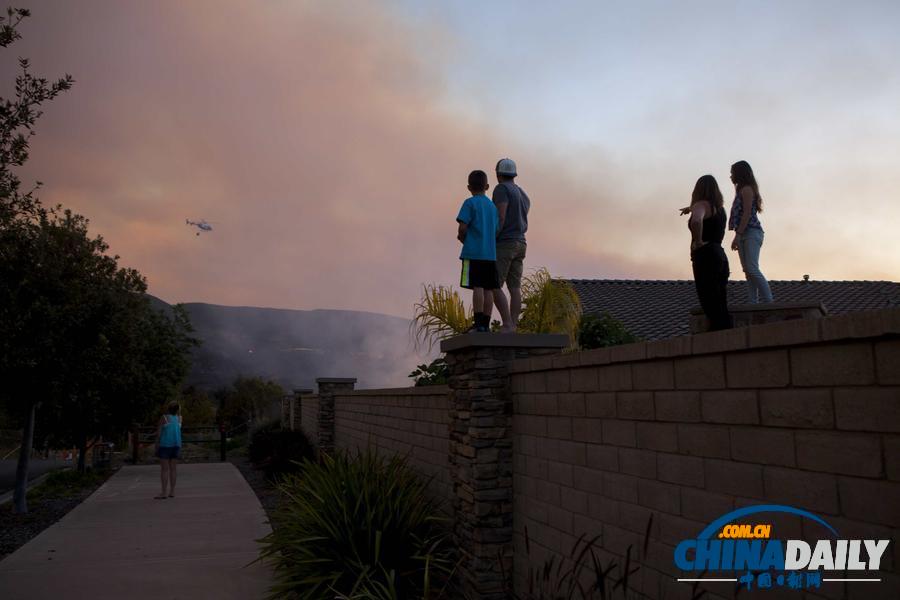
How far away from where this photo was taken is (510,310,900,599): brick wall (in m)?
2.59

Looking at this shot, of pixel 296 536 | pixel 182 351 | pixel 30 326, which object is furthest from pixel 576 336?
pixel 182 351

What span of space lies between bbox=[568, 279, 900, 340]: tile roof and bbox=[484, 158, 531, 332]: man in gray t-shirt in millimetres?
11990

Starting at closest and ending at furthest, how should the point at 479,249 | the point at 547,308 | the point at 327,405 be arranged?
1. the point at 479,249
2. the point at 547,308
3. the point at 327,405

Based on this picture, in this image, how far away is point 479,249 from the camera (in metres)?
6.48

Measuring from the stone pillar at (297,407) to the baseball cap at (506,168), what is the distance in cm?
1402

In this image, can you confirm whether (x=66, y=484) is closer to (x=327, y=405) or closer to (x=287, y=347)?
(x=327, y=405)

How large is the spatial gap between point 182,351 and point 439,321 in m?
11.0

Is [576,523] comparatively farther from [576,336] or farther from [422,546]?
[576,336]

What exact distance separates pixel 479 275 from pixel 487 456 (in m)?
1.61

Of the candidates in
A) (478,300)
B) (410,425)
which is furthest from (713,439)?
(410,425)

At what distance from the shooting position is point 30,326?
10.8 metres

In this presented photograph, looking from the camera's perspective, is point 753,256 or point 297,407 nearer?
point 753,256

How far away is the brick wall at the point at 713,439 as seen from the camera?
2.59m

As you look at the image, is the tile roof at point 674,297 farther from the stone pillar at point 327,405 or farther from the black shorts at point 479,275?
the black shorts at point 479,275
